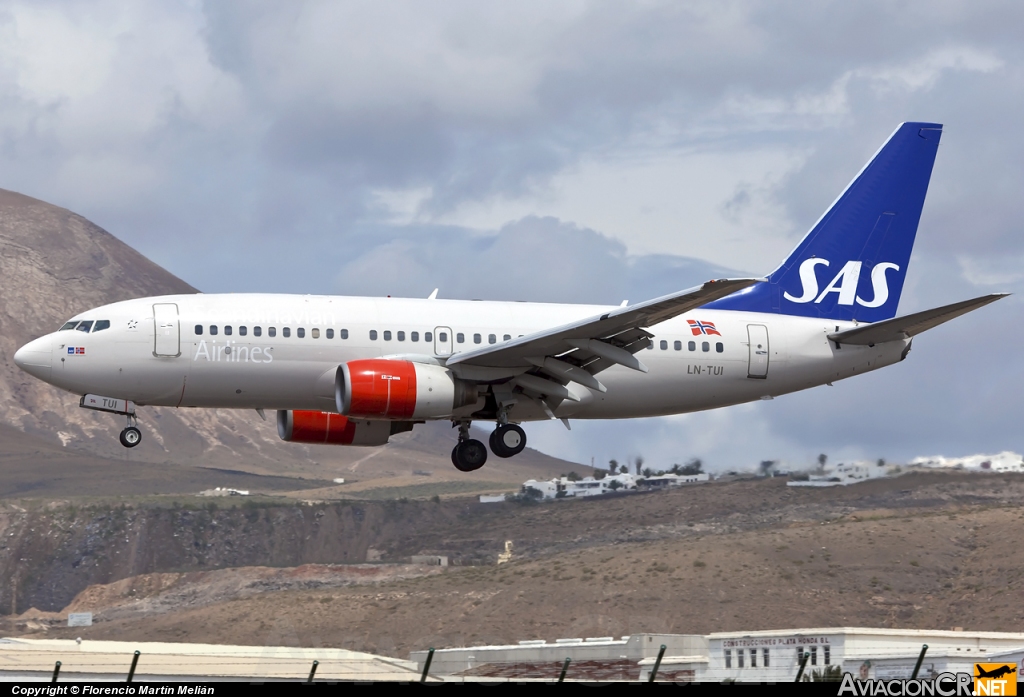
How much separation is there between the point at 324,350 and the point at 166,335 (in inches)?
152

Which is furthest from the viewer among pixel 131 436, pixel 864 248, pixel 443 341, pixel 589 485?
pixel 589 485

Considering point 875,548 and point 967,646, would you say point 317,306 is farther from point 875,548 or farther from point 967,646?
point 875,548

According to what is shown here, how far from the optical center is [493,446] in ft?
123

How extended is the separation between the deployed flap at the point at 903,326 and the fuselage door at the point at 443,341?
11.2m

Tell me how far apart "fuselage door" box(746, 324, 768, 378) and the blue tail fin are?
161 centimetres

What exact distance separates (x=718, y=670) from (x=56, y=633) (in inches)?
1773

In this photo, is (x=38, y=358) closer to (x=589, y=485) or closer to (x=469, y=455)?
(x=469, y=455)

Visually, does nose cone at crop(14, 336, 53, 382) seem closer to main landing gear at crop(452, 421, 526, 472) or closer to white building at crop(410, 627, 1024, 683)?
main landing gear at crop(452, 421, 526, 472)

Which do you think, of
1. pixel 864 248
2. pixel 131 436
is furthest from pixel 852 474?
pixel 131 436

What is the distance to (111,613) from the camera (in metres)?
90.8

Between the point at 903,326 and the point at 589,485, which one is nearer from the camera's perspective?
the point at 903,326

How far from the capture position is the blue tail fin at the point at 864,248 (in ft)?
137

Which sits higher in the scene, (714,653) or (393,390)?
(393,390)

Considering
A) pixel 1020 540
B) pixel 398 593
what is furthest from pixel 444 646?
pixel 1020 540
